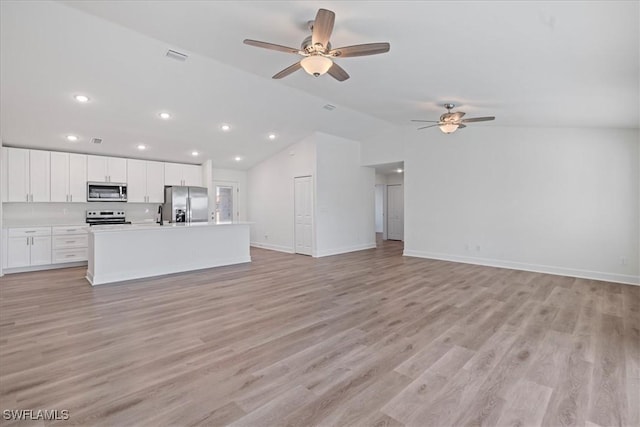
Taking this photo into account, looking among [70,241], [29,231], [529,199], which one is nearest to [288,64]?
[529,199]

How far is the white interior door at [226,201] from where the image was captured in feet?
30.4

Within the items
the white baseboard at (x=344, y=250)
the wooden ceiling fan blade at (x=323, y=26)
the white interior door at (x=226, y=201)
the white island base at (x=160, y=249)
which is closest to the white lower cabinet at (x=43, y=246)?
the white island base at (x=160, y=249)

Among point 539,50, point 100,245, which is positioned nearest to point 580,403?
point 539,50

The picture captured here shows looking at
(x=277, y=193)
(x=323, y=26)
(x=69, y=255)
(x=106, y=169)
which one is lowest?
(x=69, y=255)

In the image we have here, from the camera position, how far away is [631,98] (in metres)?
3.52

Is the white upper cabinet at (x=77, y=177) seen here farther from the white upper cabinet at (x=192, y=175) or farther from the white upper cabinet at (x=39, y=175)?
the white upper cabinet at (x=192, y=175)

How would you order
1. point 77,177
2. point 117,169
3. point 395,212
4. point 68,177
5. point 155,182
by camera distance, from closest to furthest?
1. point 68,177
2. point 77,177
3. point 117,169
4. point 155,182
5. point 395,212

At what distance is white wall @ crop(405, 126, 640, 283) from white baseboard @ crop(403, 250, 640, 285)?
0.05 ft

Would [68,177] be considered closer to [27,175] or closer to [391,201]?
[27,175]

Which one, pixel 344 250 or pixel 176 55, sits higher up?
pixel 176 55

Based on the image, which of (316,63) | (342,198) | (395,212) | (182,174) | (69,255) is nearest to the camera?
(316,63)

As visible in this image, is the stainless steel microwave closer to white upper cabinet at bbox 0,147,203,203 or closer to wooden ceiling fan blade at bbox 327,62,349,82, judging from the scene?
white upper cabinet at bbox 0,147,203,203

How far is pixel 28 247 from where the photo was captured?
5832mm

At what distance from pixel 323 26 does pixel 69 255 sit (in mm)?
6876
